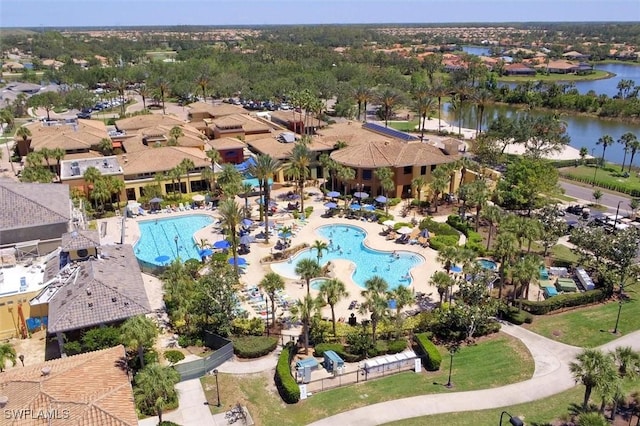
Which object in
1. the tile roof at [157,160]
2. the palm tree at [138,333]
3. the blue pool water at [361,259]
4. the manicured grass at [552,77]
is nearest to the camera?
the palm tree at [138,333]

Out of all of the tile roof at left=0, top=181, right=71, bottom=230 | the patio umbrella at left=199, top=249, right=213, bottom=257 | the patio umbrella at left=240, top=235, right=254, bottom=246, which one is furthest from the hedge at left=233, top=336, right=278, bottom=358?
the tile roof at left=0, top=181, right=71, bottom=230

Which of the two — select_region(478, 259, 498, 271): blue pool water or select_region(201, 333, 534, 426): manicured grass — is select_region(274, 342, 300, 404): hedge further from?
select_region(478, 259, 498, 271): blue pool water

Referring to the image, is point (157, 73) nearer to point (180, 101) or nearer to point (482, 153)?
Answer: point (180, 101)

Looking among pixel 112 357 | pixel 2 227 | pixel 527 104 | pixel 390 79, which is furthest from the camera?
pixel 390 79

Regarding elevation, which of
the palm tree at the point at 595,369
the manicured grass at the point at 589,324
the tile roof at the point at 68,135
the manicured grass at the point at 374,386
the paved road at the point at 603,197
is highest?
the tile roof at the point at 68,135

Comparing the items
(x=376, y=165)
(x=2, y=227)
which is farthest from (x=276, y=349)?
(x=376, y=165)

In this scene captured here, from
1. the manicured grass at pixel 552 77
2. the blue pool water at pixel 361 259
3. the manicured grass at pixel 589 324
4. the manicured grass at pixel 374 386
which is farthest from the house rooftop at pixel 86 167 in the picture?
the manicured grass at pixel 552 77

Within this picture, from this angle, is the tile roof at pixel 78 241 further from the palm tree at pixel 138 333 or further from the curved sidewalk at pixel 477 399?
the curved sidewalk at pixel 477 399
